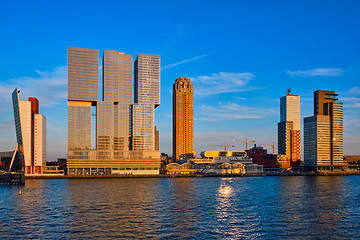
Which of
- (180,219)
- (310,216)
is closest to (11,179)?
(180,219)

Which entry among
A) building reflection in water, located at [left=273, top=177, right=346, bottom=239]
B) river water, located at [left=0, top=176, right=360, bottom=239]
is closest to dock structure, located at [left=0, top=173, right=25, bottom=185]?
river water, located at [left=0, top=176, right=360, bottom=239]

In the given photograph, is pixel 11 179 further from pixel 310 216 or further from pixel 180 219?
pixel 310 216

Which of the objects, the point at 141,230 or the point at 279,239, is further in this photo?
the point at 141,230

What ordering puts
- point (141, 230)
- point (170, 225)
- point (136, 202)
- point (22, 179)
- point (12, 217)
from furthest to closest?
point (22, 179), point (136, 202), point (12, 217), point (170, 225), point (141, 230)

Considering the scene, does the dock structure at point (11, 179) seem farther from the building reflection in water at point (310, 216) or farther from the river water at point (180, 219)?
the building reflection in water at point (310, 216)

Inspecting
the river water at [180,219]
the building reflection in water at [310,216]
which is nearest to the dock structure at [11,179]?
the river water at [180,219]

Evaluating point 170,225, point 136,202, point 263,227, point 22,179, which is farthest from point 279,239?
point 22,179

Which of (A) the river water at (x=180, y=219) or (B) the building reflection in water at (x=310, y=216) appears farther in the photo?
(B) the building reflection in water at (x=310, y=216)

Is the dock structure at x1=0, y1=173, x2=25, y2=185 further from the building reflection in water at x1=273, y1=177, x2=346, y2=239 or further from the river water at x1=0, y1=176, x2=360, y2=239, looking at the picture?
the building reflection in water at x1=273, y1=177, x2=346, y2=239

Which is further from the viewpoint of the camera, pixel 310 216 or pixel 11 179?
pixel 11 179

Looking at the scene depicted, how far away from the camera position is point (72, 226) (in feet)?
219

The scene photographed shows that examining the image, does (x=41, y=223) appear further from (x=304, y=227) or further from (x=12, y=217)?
(x=304, y=227)

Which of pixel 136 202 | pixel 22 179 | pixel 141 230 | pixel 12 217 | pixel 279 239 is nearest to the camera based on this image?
pixel 279 239

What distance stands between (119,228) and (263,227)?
1042 inches
